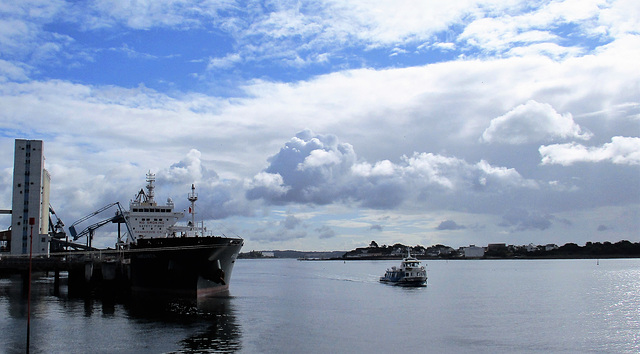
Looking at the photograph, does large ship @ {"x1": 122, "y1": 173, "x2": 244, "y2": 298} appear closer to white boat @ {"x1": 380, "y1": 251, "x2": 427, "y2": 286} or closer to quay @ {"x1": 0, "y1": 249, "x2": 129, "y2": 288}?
quay @ {"x1": 0, "y1": 249, "x2": 129, "y2": 288}

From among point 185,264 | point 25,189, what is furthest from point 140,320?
point 25,189

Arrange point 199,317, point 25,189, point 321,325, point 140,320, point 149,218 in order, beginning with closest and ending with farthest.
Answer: point 321,325
point 140,320
point 199,317
point 149,218
point 25,189

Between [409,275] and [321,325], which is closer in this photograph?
[321,325]

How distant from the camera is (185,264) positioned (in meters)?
48.8

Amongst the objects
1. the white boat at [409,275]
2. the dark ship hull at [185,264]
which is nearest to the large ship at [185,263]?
the dark ship hull at [185,264]

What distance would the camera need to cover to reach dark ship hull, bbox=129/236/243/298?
48.1 meters

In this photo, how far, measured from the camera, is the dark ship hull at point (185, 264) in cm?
4806

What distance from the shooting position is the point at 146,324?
35.2 m

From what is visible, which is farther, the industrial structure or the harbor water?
the industrial structure

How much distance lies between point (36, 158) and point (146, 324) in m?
61.0

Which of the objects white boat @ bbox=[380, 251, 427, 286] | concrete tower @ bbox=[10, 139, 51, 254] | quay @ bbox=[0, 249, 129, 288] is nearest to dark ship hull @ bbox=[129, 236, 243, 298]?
quay @ bbox=[0, 249, 129, 288]

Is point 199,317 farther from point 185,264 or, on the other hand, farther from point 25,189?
point 25,189

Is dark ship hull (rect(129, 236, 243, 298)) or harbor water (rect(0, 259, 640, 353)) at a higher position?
dark ship hull (rect(129, 236, 243, 298))

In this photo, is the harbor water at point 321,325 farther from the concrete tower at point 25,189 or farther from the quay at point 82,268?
the concrete tower at point 25,189
